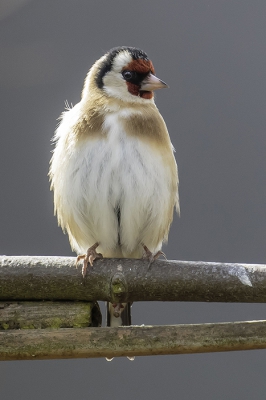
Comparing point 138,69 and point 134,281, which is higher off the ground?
point 138,69

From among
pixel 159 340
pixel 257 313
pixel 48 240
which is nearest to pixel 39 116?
pixel 48 240

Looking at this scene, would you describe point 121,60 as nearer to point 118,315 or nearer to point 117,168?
point 117,168

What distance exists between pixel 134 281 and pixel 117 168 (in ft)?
1.47

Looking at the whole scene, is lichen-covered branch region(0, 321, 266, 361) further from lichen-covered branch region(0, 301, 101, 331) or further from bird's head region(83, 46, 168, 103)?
bird's head region(83, 46, 168, 103)

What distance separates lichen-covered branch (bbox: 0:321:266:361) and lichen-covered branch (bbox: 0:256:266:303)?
0.38ft

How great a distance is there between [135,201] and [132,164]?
0.39ft

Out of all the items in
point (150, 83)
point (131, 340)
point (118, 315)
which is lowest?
point (118, 315)

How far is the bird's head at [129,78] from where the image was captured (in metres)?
2.56

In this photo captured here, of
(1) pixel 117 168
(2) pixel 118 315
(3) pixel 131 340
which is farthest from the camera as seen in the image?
(2) pixel 118 315

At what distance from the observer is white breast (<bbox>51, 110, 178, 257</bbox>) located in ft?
7.74

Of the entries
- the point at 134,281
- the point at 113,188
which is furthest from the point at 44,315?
the point at 113,188

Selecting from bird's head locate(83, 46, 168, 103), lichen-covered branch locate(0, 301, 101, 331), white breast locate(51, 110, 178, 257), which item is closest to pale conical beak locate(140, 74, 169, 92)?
bird's head locate(83, 46, 168, 103)

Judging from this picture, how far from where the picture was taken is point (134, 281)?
205 centimetres

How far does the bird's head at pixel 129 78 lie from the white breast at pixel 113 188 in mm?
153
